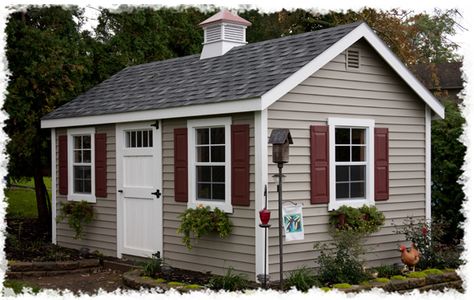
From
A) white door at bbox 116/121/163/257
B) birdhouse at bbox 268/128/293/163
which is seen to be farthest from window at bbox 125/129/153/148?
birdhouse at bbox 268/128/293/163

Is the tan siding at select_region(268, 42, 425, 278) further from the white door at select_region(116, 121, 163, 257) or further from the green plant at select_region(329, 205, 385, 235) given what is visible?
the white door at select_region(116, 121, 163, 257)

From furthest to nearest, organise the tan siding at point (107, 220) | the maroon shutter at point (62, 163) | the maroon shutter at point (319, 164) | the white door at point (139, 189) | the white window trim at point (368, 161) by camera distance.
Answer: the maroon shutter at point (62, 163) < the tan siding at point (107, 220) < the white door at point (139, 189) < the white window trim at point (368, 161) < the maroon shutter at point (319, 164)

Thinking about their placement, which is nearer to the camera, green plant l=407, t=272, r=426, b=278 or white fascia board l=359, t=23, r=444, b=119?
green plant l=407, t=272, r=426, b=278

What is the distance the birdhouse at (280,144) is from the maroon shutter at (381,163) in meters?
2.57

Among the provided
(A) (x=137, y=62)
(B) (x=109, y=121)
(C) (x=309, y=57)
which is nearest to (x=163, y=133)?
(B) (x=109, y=121)

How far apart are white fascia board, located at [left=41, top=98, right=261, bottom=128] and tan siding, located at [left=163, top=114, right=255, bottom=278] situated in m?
Result: 0.21

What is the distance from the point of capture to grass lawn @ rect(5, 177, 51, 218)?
19.0 metres

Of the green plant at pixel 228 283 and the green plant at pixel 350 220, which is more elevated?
the green plant at pixel 350 220

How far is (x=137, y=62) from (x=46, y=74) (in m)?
2.91

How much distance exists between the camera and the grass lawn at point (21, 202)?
18969mm

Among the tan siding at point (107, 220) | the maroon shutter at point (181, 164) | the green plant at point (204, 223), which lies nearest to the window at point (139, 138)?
the tan siding at point (107, 220)

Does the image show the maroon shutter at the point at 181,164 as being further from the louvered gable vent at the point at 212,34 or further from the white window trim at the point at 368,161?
the louvered gable vent at the point at 212,34

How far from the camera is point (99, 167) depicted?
12430 mm

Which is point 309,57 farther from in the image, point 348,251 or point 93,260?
point 93,260
